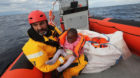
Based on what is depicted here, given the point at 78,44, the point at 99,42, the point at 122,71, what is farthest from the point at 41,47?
the point at 122,71

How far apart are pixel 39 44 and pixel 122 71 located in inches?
58.6

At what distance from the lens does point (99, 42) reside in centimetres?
193

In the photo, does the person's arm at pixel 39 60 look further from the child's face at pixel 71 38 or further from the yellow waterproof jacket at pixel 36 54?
the child's face at pixel 71 38

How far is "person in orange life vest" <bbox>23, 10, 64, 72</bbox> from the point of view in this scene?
120cm

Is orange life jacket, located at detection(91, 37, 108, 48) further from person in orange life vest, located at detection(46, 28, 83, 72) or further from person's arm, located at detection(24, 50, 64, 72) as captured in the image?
person's arm, located at detection(24, 50, 64, 72)

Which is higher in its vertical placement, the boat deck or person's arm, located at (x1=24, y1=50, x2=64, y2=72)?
person's arm, located at (x1=24, y1=50, x2=64, y2=72)

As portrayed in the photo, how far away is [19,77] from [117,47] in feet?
5.21

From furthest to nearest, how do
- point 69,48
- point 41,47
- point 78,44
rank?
point 69,48 → point 78,44 → point 41,47

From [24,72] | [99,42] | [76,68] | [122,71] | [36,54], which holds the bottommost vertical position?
[122,71]

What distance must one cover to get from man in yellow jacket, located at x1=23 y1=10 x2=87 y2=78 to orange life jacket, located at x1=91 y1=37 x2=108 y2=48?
0.44 m

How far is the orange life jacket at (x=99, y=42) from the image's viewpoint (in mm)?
1791

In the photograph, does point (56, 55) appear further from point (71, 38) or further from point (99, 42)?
point (99, 42)

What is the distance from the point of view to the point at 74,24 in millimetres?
2895

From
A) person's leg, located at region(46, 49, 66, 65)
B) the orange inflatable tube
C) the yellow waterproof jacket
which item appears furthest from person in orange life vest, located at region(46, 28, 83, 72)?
the orange inflatable tube
